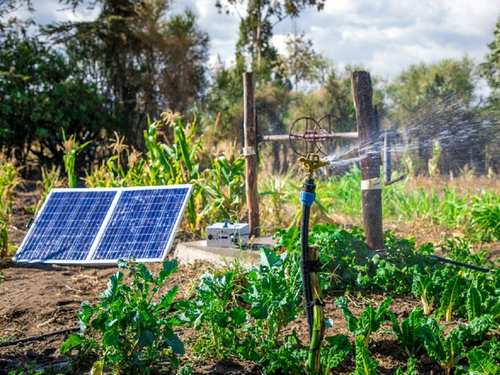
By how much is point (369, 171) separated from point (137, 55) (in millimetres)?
10710

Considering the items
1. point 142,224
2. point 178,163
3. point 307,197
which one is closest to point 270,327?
point 307,197

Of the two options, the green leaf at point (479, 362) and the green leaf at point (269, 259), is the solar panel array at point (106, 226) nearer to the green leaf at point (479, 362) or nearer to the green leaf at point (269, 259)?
the green leaf at point (269, 259)

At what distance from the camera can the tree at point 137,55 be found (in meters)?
13.7

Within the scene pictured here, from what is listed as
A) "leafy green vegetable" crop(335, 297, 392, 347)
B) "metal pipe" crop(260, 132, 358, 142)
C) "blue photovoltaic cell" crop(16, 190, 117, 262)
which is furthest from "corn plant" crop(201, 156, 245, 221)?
"leafy green vegetable" crop(335, 297, 392, 347)

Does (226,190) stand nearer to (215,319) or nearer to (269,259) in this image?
(269,259)

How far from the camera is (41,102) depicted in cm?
1145

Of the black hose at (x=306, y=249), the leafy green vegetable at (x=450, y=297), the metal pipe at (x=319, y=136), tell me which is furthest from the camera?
the metal pipe at (x=319, y=136)

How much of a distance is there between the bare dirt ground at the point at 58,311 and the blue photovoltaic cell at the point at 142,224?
0.67ft

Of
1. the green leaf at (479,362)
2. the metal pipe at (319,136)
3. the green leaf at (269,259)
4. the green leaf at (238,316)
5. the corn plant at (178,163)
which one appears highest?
the metal pipe at (319,136)

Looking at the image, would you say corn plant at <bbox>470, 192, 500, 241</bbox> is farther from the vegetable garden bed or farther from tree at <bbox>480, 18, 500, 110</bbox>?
tree at <bbox>480, 18, 500, 110</bbox>

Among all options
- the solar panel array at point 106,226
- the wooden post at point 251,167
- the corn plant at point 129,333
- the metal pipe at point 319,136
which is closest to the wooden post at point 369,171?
the metal pipe at point 319,136

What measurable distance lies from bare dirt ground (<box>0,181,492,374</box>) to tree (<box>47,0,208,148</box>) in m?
8.16

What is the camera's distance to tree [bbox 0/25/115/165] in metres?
11.2

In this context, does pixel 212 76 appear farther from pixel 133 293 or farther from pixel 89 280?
pixel 133 293
